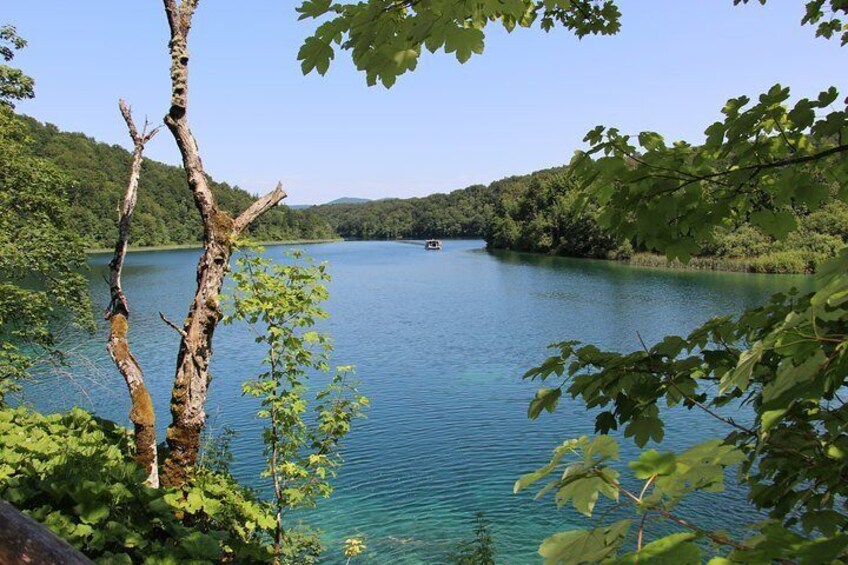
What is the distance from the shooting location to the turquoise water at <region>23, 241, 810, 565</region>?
31.2 ft

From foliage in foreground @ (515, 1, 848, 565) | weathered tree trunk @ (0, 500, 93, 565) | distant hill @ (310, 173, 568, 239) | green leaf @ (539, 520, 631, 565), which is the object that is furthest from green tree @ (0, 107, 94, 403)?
distant hill @ (310, 173, 568, 239)

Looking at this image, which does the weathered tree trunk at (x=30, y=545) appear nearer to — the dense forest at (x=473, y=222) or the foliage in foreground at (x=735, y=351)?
the foliage in foreground at (x=735, y=351)

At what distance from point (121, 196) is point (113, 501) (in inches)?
187

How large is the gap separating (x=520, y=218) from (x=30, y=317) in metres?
92.3

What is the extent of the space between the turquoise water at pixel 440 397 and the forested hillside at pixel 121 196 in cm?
451

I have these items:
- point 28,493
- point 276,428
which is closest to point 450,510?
point 276,428

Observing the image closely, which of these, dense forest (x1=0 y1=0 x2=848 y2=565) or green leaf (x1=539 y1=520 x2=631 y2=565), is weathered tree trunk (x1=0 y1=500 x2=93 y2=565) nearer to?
dense forest (x1=0 y1=0 x2=848 y2=565)

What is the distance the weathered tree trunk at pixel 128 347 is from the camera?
5.66 m

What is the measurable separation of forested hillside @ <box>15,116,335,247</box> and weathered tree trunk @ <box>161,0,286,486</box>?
1035 mm

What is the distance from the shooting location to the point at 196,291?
5891mm

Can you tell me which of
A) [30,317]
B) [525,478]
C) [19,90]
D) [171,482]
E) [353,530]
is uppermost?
[19,90]

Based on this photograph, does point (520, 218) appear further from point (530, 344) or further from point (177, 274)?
point (530, 344)

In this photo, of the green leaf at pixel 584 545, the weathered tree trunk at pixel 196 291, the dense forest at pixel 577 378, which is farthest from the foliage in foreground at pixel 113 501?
the green leaf at pixel 584 545

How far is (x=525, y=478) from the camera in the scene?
1158 millimetres
